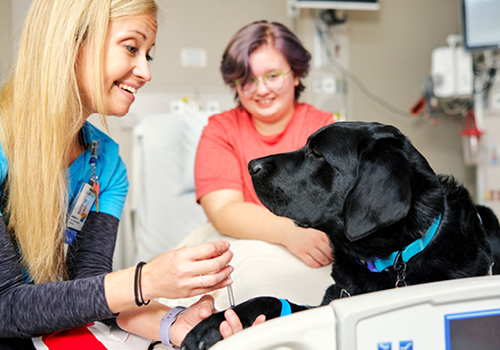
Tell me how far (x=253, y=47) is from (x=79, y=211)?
79 cm

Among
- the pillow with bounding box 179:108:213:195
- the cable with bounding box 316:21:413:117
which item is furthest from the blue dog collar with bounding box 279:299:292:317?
the cable with bounding box 316:21:413:117

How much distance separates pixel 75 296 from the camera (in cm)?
74

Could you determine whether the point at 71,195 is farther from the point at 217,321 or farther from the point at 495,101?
the point at 495,101

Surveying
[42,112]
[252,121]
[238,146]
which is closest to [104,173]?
[42,112]

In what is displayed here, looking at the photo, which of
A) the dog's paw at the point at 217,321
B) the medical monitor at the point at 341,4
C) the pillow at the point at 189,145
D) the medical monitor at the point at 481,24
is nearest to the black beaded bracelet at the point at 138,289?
the dog's paw at the point at 217,321

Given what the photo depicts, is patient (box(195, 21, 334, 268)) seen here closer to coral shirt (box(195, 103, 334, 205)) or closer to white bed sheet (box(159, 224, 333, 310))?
coral shirt (box(195, 103, 334, 205))

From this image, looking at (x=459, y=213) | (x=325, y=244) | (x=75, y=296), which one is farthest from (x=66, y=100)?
(x=459, y=213)

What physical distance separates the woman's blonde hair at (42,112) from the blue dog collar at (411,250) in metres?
0.65

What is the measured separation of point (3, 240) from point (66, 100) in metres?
0.29

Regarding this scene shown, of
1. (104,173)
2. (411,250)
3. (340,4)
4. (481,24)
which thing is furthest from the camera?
(340,4)

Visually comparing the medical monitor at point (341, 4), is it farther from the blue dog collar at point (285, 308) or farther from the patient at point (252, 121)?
the blue dog collar at point (285, 308)

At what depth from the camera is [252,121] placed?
1519 millimetres

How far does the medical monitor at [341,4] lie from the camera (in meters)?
2.98

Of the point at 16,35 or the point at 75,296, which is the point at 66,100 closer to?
the point at 16,35
